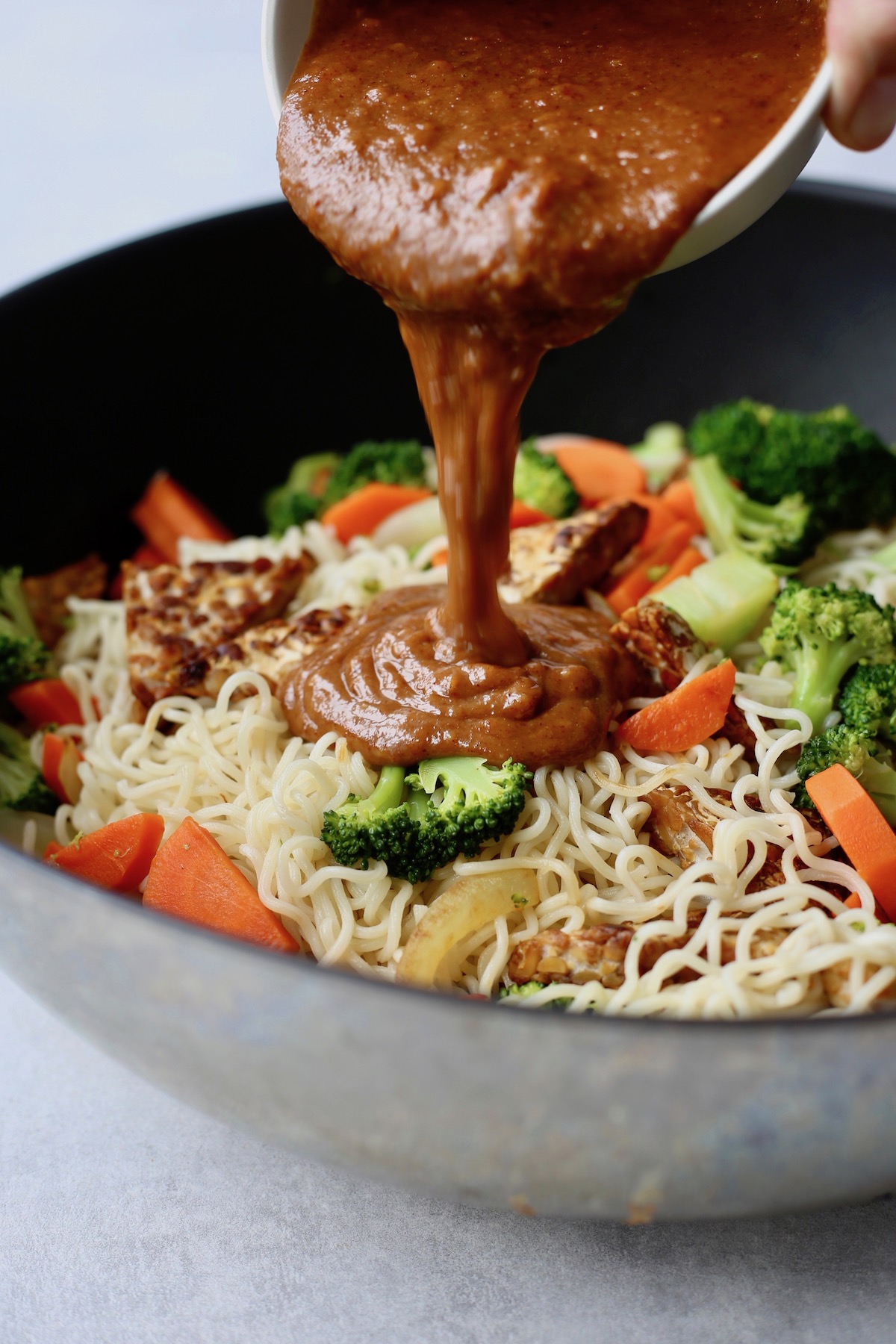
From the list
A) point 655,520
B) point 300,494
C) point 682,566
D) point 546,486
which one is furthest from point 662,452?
point 300,494

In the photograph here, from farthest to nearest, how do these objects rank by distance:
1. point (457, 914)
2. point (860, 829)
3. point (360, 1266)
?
point (860, 829) → point (457, 914) → point (360, 1266)

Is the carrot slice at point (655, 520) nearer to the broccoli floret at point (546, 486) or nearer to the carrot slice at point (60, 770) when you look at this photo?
the broccoli floret at point (546, 486)

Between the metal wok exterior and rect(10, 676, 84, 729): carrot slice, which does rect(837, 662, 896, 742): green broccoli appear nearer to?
the metal wok exterior

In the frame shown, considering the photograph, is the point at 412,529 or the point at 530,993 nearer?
the point at 530,993

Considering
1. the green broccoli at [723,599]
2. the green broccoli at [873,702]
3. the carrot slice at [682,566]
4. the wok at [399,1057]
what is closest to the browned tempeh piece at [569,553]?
the carrot slice at [682,566]

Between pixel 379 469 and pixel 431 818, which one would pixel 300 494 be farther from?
pixel 431 818

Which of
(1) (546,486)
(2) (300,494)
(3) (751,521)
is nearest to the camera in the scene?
(3) (751,521)

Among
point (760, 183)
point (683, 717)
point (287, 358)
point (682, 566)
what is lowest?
point (682, 566)

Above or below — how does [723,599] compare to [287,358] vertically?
below
